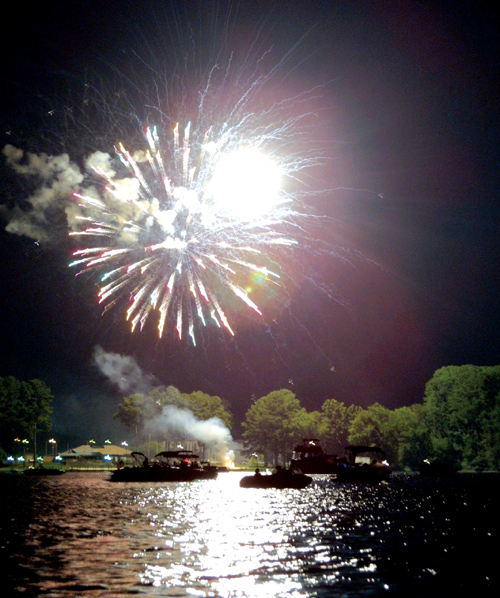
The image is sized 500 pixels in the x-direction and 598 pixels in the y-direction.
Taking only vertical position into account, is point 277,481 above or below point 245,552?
above

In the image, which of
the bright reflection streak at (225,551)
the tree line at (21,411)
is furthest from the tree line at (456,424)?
the bright reflection streak at (225,551)

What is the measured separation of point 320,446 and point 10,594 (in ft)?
587

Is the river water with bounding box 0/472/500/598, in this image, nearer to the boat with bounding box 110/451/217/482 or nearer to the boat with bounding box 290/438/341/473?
the boat with bounding box 110/451/217/482

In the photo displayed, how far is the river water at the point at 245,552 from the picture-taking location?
24.5 m

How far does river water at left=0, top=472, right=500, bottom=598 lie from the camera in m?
24.5

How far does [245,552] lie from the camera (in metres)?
32.3

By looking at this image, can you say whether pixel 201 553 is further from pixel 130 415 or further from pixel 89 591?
pixel 130 415

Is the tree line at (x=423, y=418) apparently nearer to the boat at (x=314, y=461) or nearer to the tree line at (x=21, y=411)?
the tree line at (x=21, y=411)

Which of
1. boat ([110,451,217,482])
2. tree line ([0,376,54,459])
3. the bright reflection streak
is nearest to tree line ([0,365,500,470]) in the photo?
tree line ([0,376,54,459])

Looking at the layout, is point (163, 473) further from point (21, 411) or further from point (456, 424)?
point (456, 424)

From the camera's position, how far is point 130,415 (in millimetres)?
190750

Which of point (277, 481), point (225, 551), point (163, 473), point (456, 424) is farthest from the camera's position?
point (456, 424)

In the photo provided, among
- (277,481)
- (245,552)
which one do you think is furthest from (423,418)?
(245,552)

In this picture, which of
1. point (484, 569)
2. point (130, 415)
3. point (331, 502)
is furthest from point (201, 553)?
point (130, 415)
